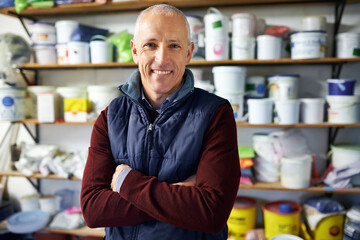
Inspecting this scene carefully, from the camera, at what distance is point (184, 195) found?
0.89 metres

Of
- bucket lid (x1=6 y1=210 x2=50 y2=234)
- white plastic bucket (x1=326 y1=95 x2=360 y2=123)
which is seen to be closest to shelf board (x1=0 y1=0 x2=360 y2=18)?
white plastic bucket (x1=326 y1=95 x2=360 y2=123)

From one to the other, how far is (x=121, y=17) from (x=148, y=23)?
170 cm

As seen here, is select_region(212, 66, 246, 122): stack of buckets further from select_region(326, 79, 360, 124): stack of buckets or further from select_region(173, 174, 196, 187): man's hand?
select_region(173, 174, 196, 187): man's hand

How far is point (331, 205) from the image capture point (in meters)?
2.09

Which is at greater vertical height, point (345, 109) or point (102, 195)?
point (345, 109)

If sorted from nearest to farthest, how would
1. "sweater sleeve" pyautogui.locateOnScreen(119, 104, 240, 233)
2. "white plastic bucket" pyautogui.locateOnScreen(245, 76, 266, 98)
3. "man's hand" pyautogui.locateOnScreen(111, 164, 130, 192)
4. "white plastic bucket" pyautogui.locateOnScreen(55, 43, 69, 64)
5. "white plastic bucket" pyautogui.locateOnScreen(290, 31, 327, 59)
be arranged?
"sweater sleeve" pyautogui.locateOnScreen(119, 104, 240, 233), "man's hand" pyautogui.locateOnScreen(111, 164, 130, 192), "white plastic bucket" pyautogui.locateOnScreen(290, 31, 327, 59), "white plastic bucket" pyautogui.locateOnScreen(245, 76, 266, 98), "white plastic bucket" pyautogui.locateOnScreen(55, 43, 69, 64)

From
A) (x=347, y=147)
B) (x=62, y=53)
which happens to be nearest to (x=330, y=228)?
(x=347, y=147)

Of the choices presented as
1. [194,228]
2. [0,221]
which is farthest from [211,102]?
[0,221]

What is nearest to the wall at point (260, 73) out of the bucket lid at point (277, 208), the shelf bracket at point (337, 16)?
the shelf bracket at point (337, 16)

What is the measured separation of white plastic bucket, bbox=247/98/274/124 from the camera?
1986 millimetres

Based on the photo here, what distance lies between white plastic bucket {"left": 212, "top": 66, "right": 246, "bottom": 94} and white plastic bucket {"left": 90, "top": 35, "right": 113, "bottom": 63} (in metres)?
0.92

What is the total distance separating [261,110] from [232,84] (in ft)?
0.97

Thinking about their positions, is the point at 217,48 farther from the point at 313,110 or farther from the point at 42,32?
the point at 42,32

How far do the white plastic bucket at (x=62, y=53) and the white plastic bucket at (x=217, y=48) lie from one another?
3.95 feet
